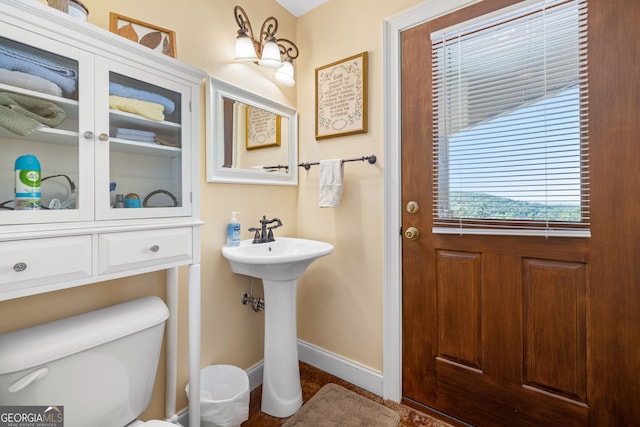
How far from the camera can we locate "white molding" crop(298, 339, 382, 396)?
1.67 m

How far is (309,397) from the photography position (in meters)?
1.64

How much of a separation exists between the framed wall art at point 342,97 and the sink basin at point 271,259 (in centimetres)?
71

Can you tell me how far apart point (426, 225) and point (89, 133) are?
1.42m

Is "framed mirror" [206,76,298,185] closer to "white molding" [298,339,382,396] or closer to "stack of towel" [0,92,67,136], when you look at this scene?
"stack of towel" [0,92,67,136]

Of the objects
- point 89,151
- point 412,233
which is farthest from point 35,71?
point 412,233

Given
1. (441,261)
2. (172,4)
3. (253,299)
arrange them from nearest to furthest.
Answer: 1. (172,4)
2. (441,261)
3. (253,299)

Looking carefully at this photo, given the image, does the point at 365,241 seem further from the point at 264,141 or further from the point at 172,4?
the point at 172,4

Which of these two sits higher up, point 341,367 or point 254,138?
point 254,138

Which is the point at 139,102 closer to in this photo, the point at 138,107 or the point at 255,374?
the point at 138,107

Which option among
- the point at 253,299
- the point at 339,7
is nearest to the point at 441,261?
the point at 253,299

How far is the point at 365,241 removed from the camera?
171 centimetres

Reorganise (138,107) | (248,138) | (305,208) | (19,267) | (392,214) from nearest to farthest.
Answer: (19,267) < (138,107) < (392,214) < (248,138) < (305,208)

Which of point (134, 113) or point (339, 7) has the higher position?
point (339, 7)

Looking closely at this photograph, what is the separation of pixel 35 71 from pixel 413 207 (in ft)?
4.92
